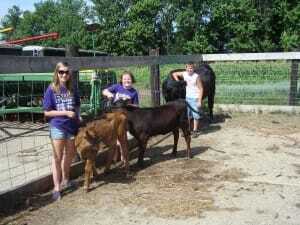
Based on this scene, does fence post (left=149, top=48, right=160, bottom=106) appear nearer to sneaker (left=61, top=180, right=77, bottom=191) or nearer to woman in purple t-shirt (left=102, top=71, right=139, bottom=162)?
woman in purple t-shirt (left=102, top=71, right=139, bottom=162)

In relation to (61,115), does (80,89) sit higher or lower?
higher

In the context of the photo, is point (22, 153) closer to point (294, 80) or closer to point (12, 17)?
point (294, 80)

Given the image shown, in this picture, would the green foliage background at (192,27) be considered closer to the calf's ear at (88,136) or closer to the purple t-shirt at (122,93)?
the purple t-shirt at (122,93)

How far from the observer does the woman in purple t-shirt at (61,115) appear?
5297 millimetres

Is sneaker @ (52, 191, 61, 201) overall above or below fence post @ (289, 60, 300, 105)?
below

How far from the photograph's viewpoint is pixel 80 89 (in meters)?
9.00

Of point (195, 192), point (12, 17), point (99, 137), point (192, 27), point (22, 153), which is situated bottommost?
point (195, 192)

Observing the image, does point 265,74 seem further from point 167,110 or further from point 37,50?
point 37,50

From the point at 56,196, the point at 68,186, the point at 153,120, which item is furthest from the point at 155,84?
the point at 56,196

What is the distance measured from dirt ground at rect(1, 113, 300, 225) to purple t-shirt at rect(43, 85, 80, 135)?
2.72ft

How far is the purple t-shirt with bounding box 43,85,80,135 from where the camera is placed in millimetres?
5301

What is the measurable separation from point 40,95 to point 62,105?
12.4 feet

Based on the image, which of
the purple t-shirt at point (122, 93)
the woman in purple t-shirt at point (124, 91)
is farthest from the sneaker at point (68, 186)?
the purple t-shirt at point (122, 93)

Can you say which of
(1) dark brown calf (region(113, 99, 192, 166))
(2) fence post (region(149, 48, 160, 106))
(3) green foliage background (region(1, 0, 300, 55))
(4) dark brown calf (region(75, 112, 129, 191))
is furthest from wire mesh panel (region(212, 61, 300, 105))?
(3) green foliage background (region(1, 0, 300, 55))
